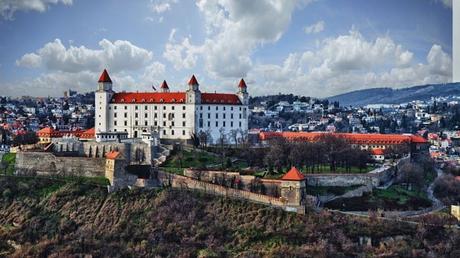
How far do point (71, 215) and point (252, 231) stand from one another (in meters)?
9.81

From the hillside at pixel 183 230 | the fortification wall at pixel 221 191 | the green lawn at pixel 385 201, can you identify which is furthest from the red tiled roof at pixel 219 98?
the green lawn at pixel 385 201

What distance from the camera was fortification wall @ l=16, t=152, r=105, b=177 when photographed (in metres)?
36.0

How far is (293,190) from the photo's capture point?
31.1m

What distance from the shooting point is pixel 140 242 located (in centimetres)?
2933

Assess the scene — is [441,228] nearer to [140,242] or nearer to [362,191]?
[362,191]

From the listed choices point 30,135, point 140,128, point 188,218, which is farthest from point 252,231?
point 30,135

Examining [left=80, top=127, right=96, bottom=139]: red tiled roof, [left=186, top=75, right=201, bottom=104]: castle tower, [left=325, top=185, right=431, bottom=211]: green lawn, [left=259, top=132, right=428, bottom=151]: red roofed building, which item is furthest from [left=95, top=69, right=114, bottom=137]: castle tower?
[left=325, top=185, right=431, bottom=211]: green lawn

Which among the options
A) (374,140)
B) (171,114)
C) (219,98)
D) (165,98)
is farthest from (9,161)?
(374,140)

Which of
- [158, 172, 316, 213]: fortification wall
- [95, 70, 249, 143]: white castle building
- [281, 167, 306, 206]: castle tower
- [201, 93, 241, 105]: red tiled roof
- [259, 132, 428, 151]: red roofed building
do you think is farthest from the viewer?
[259, 132, 428, 151]: red roofed building

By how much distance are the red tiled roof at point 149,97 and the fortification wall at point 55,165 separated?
32.3 ft

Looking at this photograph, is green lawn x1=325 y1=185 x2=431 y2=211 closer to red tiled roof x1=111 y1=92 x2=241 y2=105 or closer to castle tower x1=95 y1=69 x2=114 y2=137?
red tiled roof x1=111 y1=92 x2=241 y2=105

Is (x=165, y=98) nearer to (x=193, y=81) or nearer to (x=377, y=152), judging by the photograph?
(x=193, y=81)

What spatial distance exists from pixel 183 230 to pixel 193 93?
17.0 meters

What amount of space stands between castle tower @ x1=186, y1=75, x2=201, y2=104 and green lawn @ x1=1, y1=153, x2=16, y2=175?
42.1ft
